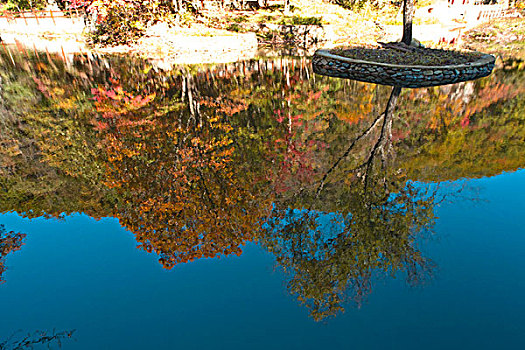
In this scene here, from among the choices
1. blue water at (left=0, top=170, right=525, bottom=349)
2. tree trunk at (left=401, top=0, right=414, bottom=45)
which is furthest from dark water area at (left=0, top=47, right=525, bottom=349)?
tree trunk at (left=401, top=0, right=414, bottom=45)

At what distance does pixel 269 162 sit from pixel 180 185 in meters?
3.12

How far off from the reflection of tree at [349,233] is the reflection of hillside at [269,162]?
0.12ft

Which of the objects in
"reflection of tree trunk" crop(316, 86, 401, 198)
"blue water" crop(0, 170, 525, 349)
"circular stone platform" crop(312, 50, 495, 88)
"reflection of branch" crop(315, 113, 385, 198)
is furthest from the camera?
"circular stone platform" crop(312, 50, 495, 88)

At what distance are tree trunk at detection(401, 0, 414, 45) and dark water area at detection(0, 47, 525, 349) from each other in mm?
7437

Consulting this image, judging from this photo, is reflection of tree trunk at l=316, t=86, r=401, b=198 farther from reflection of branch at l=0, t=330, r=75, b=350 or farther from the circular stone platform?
reflection of branch at l=0, t=330, r=75, b=350

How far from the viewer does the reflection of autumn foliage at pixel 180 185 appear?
7.49 m

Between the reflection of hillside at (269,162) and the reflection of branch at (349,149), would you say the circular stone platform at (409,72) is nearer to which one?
the reflection of hillside at (269,162)

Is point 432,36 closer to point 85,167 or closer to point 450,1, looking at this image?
point 450,1

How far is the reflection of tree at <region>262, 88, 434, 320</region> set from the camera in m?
6.22

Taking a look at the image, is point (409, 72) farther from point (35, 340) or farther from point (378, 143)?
point (35, 340)

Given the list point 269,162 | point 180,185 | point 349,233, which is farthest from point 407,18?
point 180,185

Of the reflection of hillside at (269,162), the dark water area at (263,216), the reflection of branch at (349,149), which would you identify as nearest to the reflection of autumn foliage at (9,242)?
the dark water area at (263,216)

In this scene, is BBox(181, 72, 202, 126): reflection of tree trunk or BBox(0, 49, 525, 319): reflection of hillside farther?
BBox(181, 72, 202, 126): reflection of tree trunk

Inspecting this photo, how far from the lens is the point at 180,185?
30.2ft
